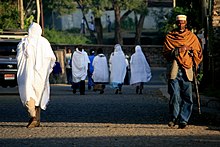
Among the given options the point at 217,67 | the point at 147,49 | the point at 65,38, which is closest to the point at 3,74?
the point at 217,67

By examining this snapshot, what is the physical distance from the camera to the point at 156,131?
49.1 ft

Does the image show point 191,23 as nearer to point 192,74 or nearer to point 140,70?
point 140,70

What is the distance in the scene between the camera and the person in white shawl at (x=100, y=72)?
3200 cm

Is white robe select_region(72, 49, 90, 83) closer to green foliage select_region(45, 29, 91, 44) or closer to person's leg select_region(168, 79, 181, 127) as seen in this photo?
person's leg select_region(168, 79, 181, 127)

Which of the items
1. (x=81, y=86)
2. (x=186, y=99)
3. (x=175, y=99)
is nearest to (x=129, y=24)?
(x=81, y=86)

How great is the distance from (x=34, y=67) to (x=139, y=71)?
15.0m

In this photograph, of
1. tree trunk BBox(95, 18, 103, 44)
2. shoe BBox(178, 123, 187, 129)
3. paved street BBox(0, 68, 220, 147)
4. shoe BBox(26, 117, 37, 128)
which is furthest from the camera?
tree trunk BBox(95, 18, 103, 44)

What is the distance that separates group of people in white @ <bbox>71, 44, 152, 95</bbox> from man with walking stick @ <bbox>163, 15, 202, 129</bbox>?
14517mm

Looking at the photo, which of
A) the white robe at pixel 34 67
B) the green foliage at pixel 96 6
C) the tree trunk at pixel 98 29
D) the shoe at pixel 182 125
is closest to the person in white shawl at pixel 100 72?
the white robe at pixel 34 67

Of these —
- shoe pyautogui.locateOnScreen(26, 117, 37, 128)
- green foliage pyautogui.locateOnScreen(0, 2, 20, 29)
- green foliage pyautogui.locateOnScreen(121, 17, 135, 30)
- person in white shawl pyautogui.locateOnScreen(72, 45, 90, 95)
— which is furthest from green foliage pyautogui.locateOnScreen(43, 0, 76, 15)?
shoe pyautogui.locateOnScreen(26, 117, 37, 128)

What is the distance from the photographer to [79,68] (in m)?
31.0

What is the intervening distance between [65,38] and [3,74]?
1527 inches

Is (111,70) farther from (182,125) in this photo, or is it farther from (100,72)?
(182,125)

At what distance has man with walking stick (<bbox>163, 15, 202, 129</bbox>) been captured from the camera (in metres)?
15.5
